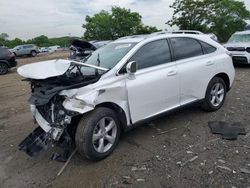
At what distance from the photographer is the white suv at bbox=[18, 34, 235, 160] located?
3959mm

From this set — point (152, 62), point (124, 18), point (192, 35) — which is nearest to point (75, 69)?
point (152, 62)

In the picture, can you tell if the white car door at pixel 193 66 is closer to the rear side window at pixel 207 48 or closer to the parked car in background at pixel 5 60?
the rear side window at pixel 207 48

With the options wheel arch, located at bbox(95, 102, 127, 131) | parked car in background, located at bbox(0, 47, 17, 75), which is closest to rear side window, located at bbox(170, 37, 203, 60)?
wheel arch, located at bbox(95, 102, 127, 131)

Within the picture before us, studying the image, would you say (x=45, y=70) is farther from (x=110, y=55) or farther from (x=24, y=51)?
(x=24, y=51)

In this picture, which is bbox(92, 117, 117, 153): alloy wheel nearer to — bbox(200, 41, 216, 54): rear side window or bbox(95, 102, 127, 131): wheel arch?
bbox(95, 102, 127, 131): wheel arch

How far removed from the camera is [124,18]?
168 feet

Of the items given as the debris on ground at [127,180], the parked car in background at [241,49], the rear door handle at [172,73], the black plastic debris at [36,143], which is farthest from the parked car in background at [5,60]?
the debris on ground at [127,180]

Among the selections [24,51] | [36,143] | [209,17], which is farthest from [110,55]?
[24,51]

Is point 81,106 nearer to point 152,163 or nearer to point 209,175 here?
point 152,163

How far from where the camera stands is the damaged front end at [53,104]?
3941 mm

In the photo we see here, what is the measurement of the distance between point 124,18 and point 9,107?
4576cm

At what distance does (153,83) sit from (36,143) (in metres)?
2.05

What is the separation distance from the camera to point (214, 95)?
595 cm

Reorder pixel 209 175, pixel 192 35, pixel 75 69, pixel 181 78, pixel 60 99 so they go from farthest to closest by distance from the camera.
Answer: pixel 192 35 → pixel 181 78 → pixel 75 69 → pixel 60 99 → pixel 209 175
